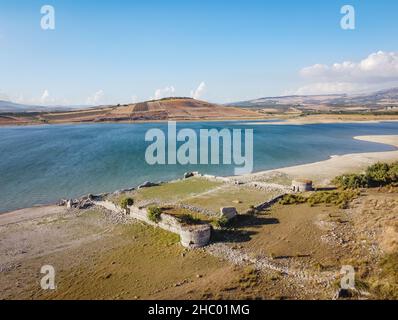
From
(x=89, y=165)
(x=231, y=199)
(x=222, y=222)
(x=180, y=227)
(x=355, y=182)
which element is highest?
(x=355, y=182)

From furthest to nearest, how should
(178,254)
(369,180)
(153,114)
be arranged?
(153,114) < (369,180) < (178,254)

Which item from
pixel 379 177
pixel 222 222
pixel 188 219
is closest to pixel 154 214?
pixel 188 219

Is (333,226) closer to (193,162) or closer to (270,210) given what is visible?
(270,210)

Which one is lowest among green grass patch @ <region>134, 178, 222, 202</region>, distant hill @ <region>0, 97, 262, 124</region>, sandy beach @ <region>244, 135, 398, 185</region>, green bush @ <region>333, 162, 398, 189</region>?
green grass patch @ <region>134, 178, 222, 202</region>

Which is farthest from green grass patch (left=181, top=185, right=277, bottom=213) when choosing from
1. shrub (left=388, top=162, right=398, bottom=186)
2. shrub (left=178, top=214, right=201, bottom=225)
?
shrub (left=388, top=162, right=398, bottom=186)

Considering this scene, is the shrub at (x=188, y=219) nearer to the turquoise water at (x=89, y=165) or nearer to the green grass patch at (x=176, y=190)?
the green grass patch at (x=176, y=190)

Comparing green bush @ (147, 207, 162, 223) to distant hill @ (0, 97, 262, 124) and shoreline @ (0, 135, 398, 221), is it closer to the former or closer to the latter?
shoreline @ (0, 135, 398, 221)

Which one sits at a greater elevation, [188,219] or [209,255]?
[188,219]

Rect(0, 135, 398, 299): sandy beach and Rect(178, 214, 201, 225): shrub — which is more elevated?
Rect(178, 214, 201, 225): shrub

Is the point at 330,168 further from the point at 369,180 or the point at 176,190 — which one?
the point at 176,190
